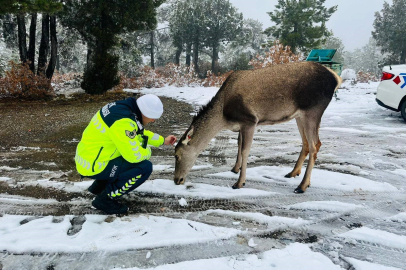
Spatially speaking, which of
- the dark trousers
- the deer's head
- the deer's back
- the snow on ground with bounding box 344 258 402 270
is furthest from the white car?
the dark trousers

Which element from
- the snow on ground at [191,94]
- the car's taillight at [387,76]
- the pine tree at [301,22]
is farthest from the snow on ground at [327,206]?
the pine tree at [301,22]

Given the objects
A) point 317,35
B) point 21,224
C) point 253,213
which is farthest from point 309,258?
point 317,35

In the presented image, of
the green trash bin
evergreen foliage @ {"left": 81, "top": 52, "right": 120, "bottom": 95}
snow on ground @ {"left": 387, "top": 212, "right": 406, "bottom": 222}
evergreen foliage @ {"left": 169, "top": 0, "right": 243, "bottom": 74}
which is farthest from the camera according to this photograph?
evergreen foliage @ {"left": 169, "top": 0, "right": 243, "bottom": 74}

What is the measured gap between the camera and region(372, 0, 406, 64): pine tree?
39.3 meters

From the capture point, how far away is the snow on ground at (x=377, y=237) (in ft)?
9.58

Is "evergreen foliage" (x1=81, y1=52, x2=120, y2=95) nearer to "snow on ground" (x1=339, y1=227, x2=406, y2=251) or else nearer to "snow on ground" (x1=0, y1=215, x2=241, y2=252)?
"snow on ground" (x1=0, y1=215, x2=241, y2=252)

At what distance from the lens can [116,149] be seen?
3426mm

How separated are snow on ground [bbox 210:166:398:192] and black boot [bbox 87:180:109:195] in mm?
1827

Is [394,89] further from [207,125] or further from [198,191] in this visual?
[198,191]

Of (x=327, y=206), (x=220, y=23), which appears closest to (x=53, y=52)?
(x=327, y=206)

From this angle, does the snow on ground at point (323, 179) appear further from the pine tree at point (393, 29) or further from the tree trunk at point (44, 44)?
the pine tree at point (393, 29)

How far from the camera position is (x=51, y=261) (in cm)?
264

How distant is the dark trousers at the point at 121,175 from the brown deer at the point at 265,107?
1.06 m

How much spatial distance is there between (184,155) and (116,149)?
1339mm
